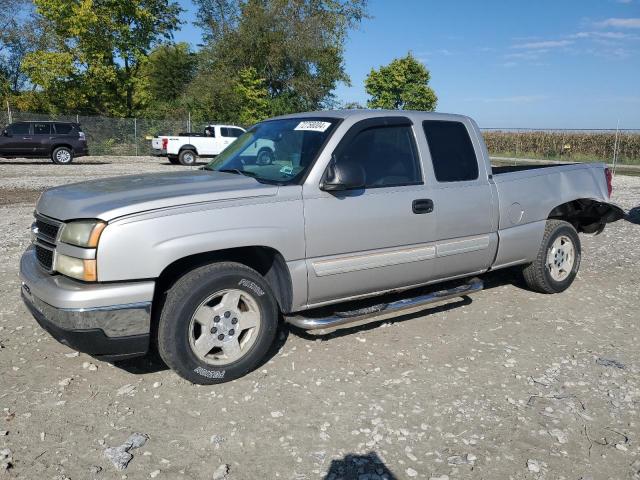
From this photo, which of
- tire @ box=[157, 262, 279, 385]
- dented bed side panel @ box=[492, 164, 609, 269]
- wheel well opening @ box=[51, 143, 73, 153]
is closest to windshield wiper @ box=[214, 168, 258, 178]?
tire @ box=[157, 262, 279, 385]

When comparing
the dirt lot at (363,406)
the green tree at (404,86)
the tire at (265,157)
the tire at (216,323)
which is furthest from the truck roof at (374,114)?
the green tree at (404,86)

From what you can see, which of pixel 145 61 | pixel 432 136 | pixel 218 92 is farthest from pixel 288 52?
pixel 432 136

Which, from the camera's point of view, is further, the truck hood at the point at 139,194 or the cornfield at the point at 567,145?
the cornfield at the point at 567,145

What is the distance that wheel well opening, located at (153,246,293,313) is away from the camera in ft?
12.0

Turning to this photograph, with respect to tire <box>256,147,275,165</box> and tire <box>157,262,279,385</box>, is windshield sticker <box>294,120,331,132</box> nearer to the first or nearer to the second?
tire <box>256,147,275,165</box>

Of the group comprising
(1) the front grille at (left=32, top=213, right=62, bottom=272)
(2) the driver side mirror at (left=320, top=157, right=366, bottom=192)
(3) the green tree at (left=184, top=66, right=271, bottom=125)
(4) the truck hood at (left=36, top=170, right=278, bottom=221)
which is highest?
(3) the green tree at (left=184, top=66, right=271, bottom=125)

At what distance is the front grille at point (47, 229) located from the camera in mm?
3521

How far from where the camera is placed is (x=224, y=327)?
12.1 feet

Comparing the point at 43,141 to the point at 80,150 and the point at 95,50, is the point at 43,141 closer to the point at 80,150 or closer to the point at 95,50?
the point at 80,150

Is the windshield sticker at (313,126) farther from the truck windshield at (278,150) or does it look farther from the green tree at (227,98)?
the green tree at (227,98)

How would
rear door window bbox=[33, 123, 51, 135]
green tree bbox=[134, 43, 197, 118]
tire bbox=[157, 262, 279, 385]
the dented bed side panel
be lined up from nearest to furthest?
tire bbox=[157, 262, 279, 385] → the dented bed side panel → rear door window bbox=[33, 123, 51, 135] → green tree bbox=[134, 43, 197, 118]

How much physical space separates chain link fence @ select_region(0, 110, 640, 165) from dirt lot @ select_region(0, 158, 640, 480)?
2678 centimetres

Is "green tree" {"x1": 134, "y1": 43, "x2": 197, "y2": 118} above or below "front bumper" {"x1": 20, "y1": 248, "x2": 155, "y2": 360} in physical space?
above

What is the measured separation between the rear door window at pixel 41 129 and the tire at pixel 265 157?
21.5m
